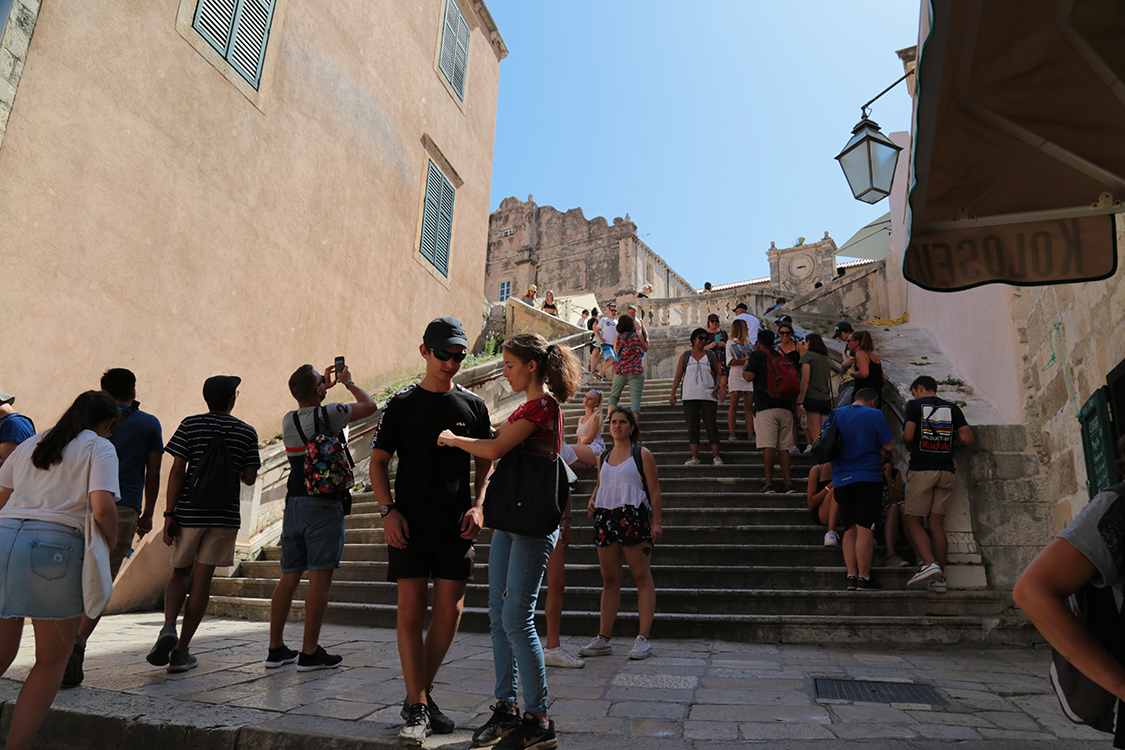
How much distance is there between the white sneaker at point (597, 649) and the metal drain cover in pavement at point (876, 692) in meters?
1.39

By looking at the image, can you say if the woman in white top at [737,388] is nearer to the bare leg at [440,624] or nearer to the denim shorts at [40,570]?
the bare leg at [440,624]

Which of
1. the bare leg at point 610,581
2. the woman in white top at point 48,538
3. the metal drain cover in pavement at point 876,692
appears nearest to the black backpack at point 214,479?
the woman in white top at point 48,538

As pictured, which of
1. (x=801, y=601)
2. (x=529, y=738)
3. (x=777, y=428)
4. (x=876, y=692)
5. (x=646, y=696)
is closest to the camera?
(x=529, y=738)

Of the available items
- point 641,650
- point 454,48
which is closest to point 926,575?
point 641,650

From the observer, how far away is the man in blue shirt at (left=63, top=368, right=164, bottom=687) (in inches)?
171

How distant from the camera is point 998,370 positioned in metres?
6.80

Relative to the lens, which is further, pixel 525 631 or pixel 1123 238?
pixel 1123 238

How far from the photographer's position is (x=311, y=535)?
172 inches

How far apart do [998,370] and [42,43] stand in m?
9.20

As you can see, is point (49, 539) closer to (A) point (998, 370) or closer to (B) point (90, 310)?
(B) point (90, 310)

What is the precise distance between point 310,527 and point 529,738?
7.14ft

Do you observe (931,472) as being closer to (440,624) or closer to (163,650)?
(440,624)

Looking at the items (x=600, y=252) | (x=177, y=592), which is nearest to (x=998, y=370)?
(x=177, y=592)

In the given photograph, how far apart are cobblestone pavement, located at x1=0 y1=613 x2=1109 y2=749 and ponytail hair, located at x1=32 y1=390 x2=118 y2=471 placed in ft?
4.00
